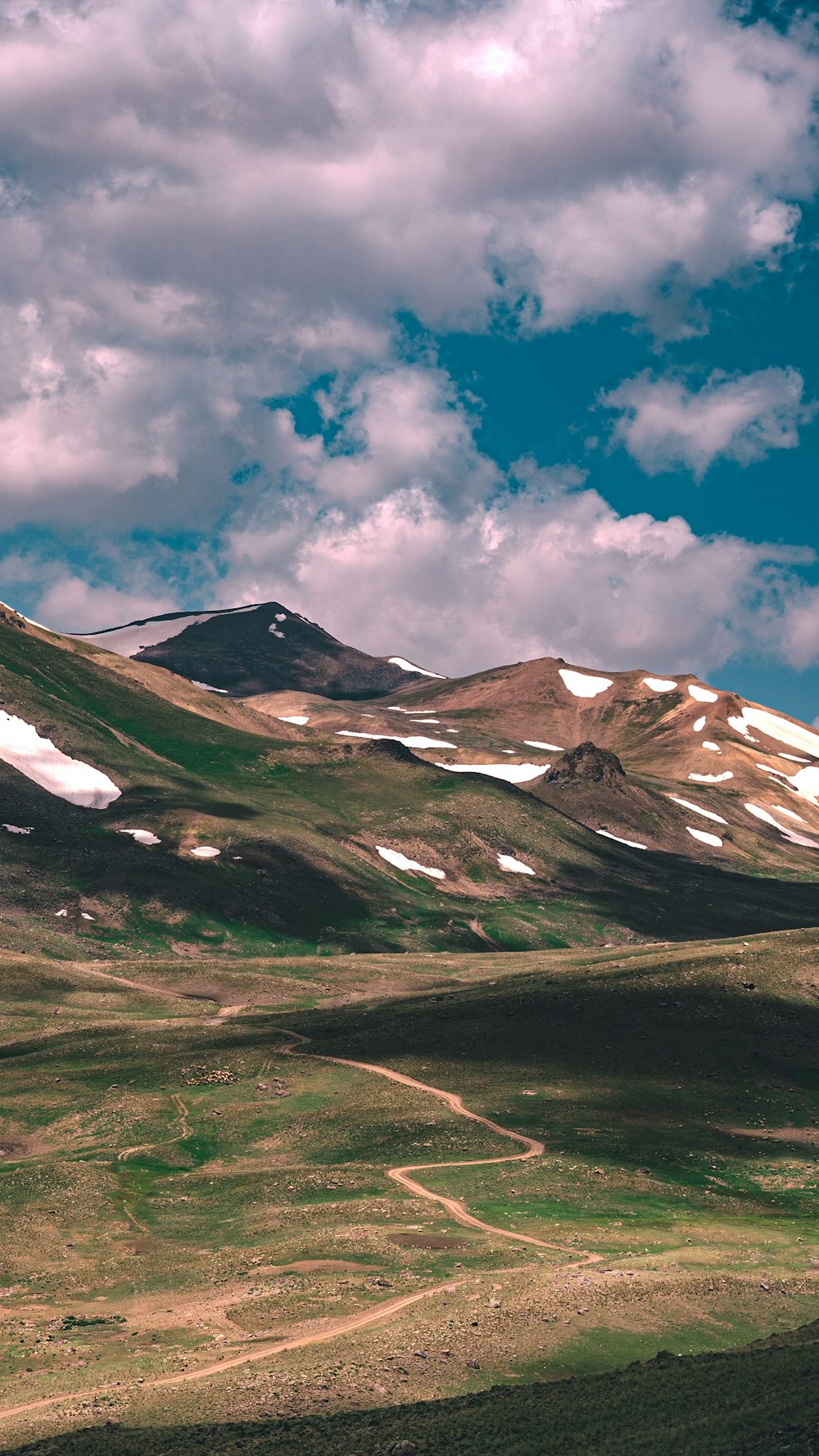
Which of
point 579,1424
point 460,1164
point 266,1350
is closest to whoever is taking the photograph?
point 579,1424

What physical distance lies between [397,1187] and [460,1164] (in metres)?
6.16

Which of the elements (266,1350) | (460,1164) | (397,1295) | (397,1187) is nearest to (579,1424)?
(266,1350)

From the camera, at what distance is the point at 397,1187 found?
68.7 m

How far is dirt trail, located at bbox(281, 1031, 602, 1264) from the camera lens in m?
56.8

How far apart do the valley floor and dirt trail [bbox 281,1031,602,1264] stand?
273 millimetres

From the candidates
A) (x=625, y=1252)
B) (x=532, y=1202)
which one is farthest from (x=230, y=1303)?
(x=532, y=1202)

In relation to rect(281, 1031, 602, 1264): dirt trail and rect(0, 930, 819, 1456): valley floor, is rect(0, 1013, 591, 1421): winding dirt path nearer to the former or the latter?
rect(281, 1031, 602, 1264): dirt trail

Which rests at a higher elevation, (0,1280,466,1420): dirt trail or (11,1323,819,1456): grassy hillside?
(11,1323,819,1456): grassy hillside

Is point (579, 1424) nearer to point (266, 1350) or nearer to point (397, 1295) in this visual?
point (266, 1350)

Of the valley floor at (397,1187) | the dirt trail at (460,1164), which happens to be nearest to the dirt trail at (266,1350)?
the valley floor at (397,1187)

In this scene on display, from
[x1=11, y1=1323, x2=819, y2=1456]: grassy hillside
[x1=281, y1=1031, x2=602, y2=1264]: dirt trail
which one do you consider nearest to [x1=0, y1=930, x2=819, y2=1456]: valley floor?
[x1=281, y1=1031, x2=602, y2=1264]: dirt trail

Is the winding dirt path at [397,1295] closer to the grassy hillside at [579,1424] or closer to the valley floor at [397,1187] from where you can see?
the valley floor at [397,1187]

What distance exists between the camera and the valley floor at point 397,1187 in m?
40.0

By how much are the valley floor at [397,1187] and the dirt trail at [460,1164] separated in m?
0.27
